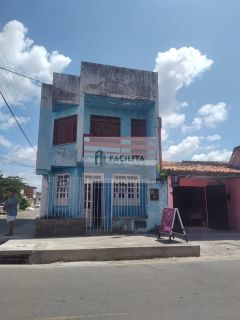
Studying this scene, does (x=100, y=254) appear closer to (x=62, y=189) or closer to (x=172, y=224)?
(x=172, y=224)

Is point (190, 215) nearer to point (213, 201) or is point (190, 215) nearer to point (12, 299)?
point (213, 201)

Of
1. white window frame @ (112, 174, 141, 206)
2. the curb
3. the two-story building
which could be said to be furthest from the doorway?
the curb

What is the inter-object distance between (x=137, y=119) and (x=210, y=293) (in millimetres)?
11895

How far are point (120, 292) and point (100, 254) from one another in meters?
3.61

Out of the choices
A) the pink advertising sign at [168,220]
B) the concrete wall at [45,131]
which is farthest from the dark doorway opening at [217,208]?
the concrete wall at [45,131]

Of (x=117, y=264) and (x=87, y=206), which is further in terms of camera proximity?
(x=87, y=206)

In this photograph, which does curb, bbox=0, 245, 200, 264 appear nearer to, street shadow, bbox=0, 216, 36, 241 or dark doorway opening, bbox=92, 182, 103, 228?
street shadow, bbox=0, 216, 36, 241

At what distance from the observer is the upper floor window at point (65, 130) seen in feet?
50.6

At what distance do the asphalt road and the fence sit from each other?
6585 mm

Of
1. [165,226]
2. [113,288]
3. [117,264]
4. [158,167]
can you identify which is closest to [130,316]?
[113,288]

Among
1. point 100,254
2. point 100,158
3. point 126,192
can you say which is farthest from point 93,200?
point 100,254

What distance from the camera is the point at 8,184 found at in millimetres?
44000

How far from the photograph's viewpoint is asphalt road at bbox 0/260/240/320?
4426 millimetres

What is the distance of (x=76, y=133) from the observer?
1505 centimetres
